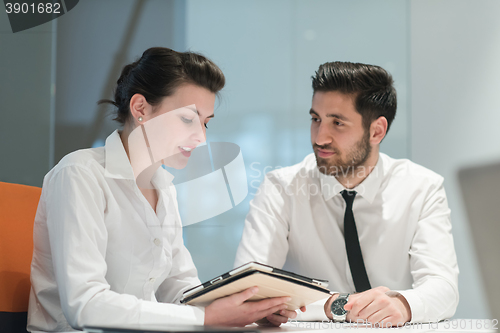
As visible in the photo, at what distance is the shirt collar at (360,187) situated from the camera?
5.70ft

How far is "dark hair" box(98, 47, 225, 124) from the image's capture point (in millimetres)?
1249

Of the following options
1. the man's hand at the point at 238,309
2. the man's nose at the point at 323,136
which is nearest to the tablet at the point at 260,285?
the man's hand at the point at 238,309

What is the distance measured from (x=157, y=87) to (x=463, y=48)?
1.48 m

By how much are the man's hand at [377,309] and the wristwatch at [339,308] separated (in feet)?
0.06

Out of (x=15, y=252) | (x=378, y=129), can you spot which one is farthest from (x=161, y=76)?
(x=378, y=129)

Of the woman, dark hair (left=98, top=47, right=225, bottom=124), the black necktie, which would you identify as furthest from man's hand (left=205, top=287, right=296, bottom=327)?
the black necktie

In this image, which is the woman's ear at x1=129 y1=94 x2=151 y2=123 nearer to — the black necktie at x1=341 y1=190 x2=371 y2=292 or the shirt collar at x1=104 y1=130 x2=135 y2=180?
the shirt collar at x1=104 y1=130 x2=135 y2=180

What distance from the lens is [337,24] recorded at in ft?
6.67

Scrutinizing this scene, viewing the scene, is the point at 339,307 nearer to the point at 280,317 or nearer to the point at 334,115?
the point at 280,317

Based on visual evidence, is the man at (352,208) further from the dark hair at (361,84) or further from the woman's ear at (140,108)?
the woman's ear at (140,108)

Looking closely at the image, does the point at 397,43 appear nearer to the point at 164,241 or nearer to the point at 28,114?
the point at 164,241

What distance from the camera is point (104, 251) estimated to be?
104 centimetres

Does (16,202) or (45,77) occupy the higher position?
(45,77)

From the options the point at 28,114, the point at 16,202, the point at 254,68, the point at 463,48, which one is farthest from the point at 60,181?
the point at 463,48
